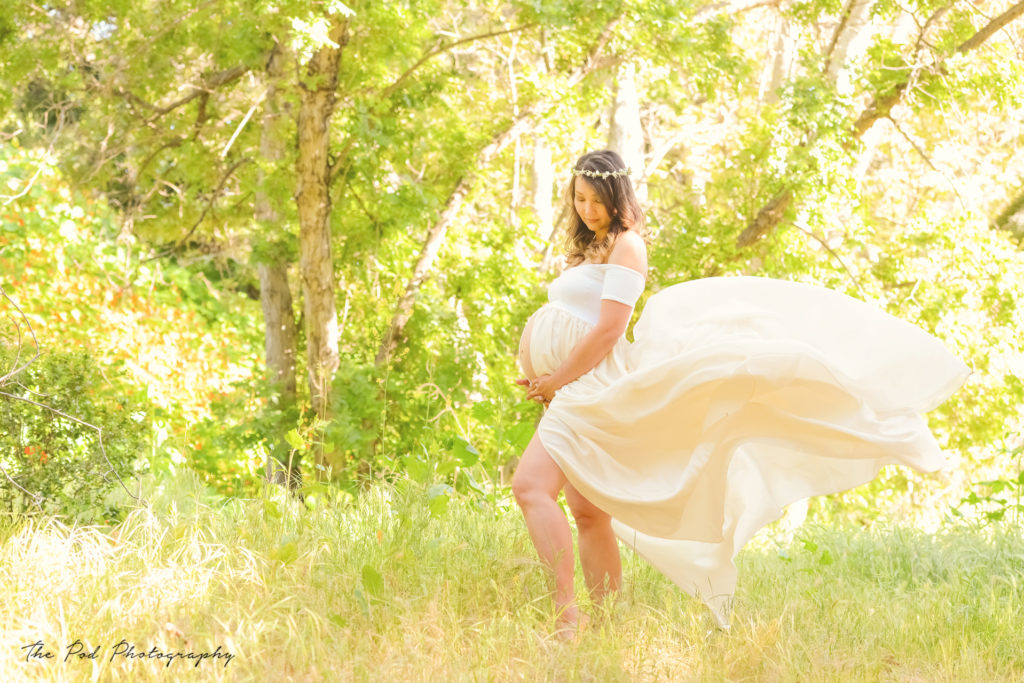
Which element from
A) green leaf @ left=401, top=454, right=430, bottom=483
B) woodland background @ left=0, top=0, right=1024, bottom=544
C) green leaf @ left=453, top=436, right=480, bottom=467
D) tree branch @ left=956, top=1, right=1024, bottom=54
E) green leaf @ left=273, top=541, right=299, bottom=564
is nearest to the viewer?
green leaf @ left=273, top=541, right=299, bottom=564

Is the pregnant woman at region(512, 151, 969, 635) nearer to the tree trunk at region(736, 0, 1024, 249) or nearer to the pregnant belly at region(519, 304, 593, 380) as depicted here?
the pregnant belly at region(519, 304, 593, 380)

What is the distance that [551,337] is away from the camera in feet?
12.9

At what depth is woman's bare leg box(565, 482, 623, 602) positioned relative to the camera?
386 centimetres

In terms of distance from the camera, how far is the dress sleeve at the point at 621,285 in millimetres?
3711

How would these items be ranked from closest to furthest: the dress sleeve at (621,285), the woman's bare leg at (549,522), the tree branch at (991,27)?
the woman's bare leg at (549,522), the dress sleeve at (621,285), the tree branch at (991,27)

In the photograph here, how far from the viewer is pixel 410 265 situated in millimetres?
8352

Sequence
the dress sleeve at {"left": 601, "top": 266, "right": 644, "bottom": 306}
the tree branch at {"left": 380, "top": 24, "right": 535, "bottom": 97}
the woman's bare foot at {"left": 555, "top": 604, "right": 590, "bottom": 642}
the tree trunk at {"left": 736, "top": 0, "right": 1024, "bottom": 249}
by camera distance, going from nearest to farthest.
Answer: the woman's bare foot at {"left": 555, "top": 604, "right": 590, "bottom": 642} → the dress sleeve at {"left": 601, "top": 266, "right": 644, "bottom": 306} → the tree branch at {"left": 380, "top": 24, "right": 535, "bottom": 97} → the tree trunk at {"left": 736, "top": 0, "right": 1024, "bottom": 249}

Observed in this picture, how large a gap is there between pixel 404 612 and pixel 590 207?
1614 mm

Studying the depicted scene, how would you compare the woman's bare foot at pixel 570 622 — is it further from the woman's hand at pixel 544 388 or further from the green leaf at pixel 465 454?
the green leaf at pixel 465 454

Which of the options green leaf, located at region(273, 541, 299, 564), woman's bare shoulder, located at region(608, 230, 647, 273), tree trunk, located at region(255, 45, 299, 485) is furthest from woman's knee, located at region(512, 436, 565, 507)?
tree trunk, located at region(255, 45, 299, 485)

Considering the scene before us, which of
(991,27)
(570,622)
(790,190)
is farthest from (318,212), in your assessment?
(991,27)

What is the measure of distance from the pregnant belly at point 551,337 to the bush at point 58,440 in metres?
1.70

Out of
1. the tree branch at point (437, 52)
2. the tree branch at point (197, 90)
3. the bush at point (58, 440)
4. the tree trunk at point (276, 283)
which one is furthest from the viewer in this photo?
the tree branch at point (197, 90)

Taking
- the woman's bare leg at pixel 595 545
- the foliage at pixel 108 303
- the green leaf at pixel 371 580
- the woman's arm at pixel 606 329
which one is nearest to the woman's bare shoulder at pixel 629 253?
the woman's arm at pixel 606 329
